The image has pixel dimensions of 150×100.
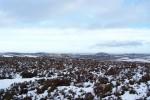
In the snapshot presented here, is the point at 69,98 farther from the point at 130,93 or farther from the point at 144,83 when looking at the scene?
the point at 144,83

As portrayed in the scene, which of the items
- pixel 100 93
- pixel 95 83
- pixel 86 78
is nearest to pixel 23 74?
pixel 86 78

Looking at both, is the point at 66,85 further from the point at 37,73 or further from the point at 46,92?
the point at 37,73

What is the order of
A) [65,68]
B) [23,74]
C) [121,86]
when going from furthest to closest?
[65,68] < [23,74] < [121,86]

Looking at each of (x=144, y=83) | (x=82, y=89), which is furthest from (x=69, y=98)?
(x=144, y=83)


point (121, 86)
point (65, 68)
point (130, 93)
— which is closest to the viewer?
point (130, 93)

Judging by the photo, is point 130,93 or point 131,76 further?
point 131,76

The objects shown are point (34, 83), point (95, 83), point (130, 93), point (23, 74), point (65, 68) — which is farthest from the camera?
Answer: point (65, 68)

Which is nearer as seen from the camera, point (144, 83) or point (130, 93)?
point (130, 93)

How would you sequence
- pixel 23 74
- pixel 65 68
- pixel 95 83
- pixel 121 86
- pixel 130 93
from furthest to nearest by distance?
1. pixel 65 68
2. pixel 23 74
3. pixel 95 83
4. pixel 121 86
5. pixel 130 93
